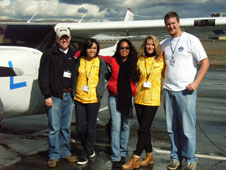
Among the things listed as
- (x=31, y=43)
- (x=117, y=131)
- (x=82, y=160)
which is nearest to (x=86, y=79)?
(x=117, y=131)

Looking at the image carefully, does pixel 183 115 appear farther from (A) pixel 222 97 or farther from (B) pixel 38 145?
(A) pixel 222 97

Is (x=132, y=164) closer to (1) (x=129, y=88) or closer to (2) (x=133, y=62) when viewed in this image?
(1) (x=129, y=88)

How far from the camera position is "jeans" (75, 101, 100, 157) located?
3.70 m

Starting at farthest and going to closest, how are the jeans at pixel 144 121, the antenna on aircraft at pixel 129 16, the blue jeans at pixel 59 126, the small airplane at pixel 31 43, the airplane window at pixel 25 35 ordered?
the antenna on aircraft at pixel 129 16, the airplane window at pixel 25 35, the small airplane at pixel 31 43, the blue jeans at pixel 59 126, the jeans at pixel 144 121

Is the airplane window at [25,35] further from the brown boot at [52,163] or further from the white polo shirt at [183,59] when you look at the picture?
the white polo shirt at [183,59]

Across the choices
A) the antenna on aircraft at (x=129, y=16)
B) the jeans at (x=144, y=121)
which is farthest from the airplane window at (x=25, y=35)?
the antenna on aircraft at (x=129, y=16)

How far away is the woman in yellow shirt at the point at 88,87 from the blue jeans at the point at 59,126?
0.53 ft

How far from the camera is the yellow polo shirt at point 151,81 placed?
352cm

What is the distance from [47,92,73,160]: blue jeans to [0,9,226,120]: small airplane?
586 millimetres

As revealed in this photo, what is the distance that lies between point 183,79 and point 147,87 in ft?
1.41

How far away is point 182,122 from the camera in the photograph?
349 centimetres

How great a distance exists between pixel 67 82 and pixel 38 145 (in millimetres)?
1407

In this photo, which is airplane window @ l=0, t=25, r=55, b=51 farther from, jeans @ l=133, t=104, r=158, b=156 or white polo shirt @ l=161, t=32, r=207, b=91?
white polo shirt @ l=161, t=32, r=207, b=91

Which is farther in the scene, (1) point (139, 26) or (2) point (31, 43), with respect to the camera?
(1) point (139, 26)
